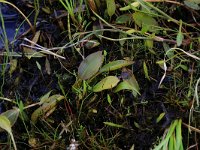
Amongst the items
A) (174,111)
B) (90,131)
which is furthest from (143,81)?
(90,131)

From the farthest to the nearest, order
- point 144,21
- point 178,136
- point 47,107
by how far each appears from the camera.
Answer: point 144,21, point 47,107, point 178,136

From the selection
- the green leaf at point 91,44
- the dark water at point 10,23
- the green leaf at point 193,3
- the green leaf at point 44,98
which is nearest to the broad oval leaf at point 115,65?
the green leaf at point 91,44

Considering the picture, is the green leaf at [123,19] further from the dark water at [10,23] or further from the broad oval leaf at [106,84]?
the dark water at [10,23]

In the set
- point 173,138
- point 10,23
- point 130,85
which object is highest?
point 10,23

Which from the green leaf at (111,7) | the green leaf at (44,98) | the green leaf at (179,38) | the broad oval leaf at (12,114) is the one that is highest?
the green leaf at (111,7)

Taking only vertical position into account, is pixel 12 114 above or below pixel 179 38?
below

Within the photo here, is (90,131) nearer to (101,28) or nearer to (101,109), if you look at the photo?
(101,109)

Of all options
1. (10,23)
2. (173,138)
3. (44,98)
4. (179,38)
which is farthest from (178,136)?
(10,23)

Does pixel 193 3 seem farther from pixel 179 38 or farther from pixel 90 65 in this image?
pixel 90 65

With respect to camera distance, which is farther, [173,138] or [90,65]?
[90,65]
